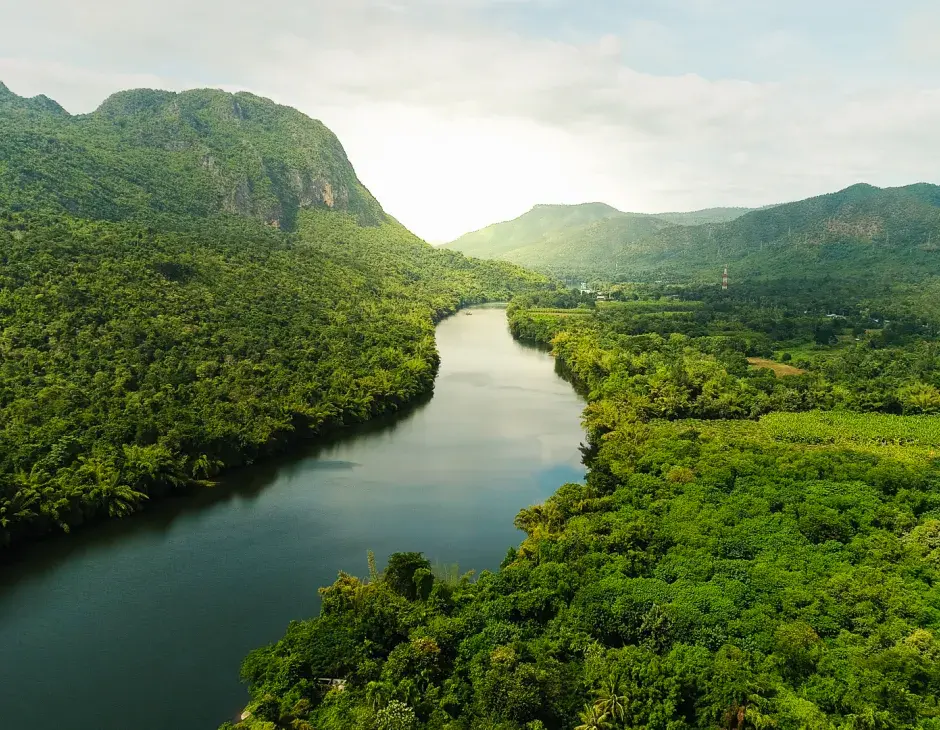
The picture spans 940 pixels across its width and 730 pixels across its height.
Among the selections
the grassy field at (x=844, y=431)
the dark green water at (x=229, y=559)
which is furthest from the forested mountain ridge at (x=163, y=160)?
the grassy field at (x=844, y=431)

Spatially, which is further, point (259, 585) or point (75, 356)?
point (75, 356)

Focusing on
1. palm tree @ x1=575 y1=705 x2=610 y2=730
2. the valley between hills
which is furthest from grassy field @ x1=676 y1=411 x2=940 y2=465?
palm tree @ x1=575 y1=705 x2=610 y2=730

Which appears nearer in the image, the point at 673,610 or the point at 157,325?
the point at 673,610

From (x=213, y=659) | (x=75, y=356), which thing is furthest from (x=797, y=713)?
(x=75, y=356)

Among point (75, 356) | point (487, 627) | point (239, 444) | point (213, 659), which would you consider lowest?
point (213, 659)

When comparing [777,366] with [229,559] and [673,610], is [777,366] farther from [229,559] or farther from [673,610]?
[229,559]

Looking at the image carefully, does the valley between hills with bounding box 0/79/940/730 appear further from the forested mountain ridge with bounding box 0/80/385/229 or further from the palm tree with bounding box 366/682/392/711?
the forested mountain ridge with bounding box 0/80/385/229

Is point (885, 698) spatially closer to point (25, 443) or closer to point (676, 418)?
point (676, 418)

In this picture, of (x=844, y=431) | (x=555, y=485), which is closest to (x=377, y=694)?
(x=555, y=485)
